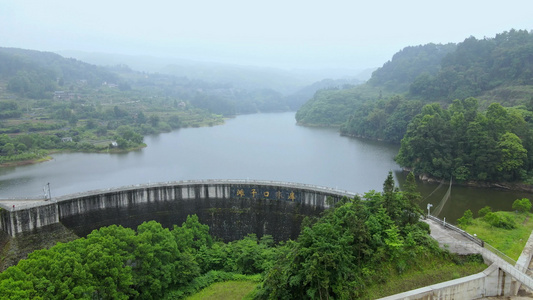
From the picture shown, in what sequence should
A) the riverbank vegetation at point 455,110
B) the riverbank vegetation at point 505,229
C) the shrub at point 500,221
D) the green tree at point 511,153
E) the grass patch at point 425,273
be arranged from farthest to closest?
1. the riverbank vegetation at point 455,110
2. the green tree at point 511,153
3. the shrub at point 500,221
4. the riverbank vegetation at point 505,229
5. the grass patch at point 425,273

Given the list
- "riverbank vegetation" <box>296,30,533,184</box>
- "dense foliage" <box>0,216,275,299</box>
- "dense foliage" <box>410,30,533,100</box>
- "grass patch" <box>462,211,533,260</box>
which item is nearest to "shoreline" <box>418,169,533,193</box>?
"riverbank vegetation" <box>296,30,533,184</box>

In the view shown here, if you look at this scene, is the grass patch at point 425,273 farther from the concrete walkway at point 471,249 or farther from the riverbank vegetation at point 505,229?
the riverbank vegetation at point 505,229

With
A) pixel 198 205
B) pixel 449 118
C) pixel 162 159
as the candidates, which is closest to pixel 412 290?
pixel 198 205

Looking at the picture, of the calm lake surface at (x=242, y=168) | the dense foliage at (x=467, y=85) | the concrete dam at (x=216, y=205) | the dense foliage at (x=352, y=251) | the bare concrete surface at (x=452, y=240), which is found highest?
the dense foliage at (x=467, y=85)

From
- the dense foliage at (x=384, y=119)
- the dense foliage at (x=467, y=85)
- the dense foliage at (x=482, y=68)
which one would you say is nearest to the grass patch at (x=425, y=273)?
the dense foliage at (x=467, y=85)

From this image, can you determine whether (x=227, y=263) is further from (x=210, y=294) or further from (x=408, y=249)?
(x=408, y=249)

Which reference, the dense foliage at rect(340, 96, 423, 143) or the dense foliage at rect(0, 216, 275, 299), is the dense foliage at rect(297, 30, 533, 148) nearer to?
the dense foliage at rect(340, 96, 423, 143)

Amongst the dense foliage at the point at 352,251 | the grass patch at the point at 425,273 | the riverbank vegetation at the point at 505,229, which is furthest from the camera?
the riverbank vegetation at the point at 505,229

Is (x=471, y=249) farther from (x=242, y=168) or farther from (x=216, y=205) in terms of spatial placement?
(x=242, y=168)
